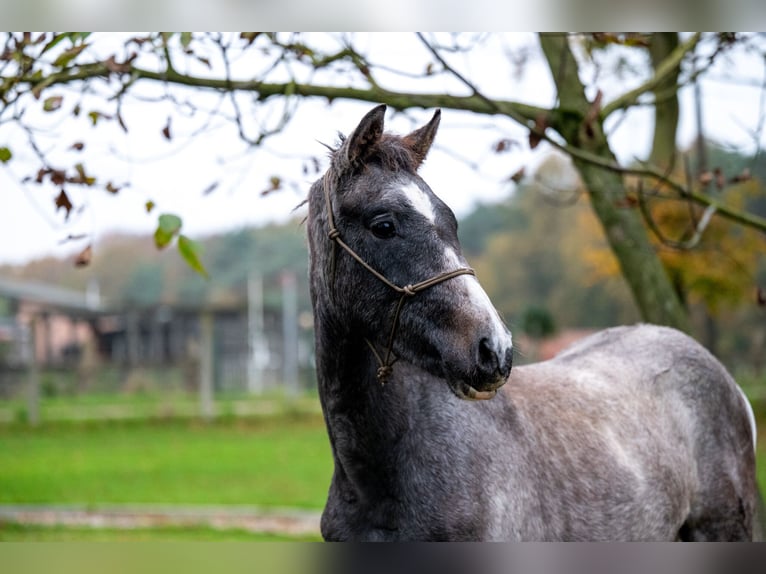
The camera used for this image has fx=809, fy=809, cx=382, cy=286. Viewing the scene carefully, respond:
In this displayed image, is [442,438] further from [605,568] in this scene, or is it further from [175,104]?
[175,104]

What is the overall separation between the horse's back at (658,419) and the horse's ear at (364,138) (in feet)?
2.87

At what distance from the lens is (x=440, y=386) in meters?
2.24

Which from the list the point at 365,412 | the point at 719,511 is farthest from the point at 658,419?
the point at 365,412

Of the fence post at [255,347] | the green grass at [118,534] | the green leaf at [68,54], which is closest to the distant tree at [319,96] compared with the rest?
the green leaf at [68,54]

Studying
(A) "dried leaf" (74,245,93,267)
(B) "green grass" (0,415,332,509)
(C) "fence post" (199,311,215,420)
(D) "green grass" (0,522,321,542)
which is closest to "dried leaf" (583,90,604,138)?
(A) "dried leaf" (74,245,93,267)

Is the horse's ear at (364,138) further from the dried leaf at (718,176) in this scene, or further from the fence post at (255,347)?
the fence post at (255,347)

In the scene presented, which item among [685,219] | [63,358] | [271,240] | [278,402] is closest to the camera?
[685,219]

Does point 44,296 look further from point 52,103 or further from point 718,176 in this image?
point 718,176

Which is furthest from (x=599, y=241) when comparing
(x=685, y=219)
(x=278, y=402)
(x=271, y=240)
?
(x=271, y=240)

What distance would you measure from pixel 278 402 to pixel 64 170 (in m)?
11.2

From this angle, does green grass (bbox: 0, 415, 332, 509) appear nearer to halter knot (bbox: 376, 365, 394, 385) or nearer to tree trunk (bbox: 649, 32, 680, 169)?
tree trunk (bbox: 649, 32, 680, 169)

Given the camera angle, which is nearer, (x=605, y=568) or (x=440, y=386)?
(x=440, y=386)

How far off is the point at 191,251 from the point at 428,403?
836 millimetres
